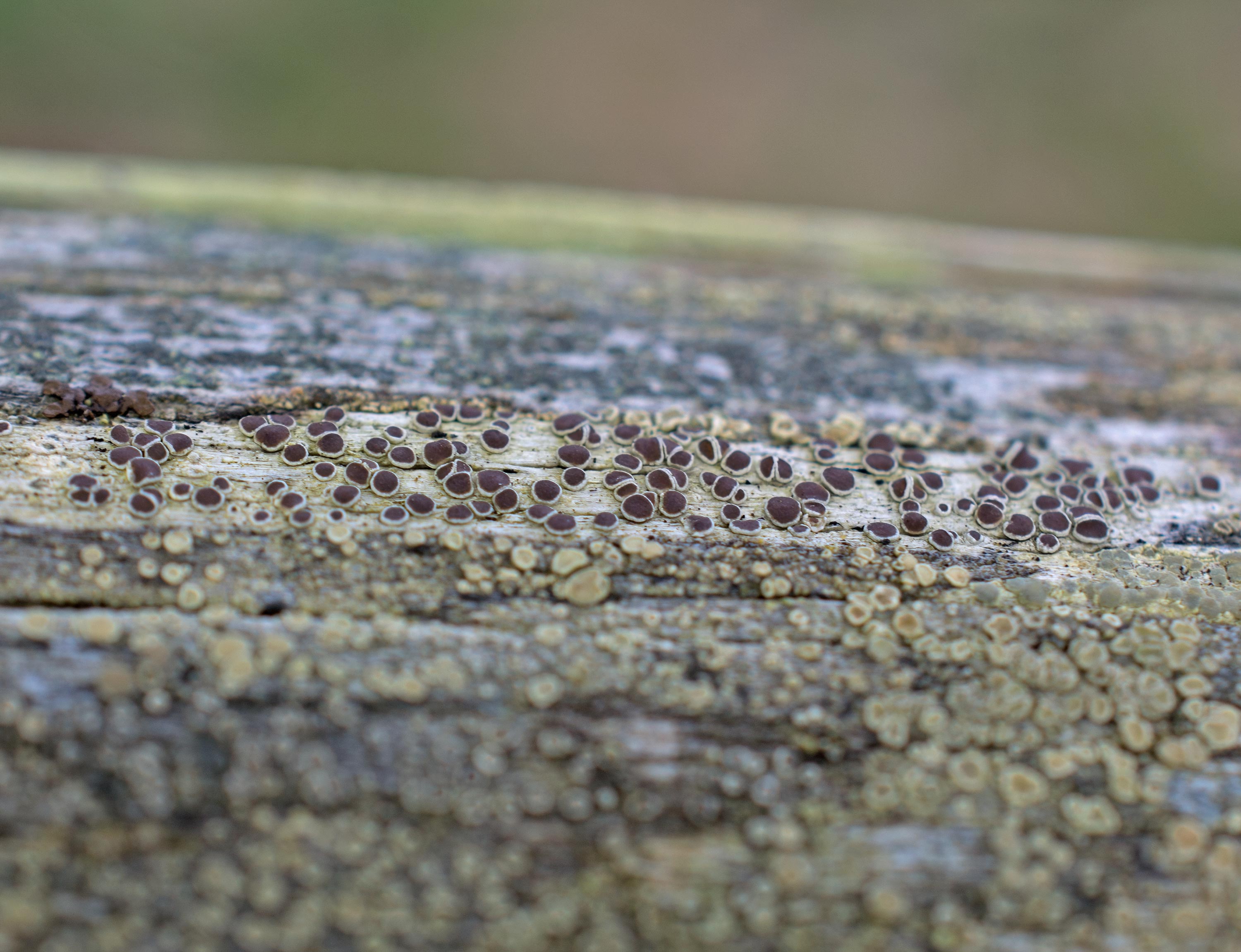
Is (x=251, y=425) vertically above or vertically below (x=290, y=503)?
above

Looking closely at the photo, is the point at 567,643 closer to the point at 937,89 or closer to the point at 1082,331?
the point at 1082,331

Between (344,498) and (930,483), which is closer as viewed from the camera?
(344,498)

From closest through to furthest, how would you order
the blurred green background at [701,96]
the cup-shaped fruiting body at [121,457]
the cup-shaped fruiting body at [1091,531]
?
the cup-shaped fruiting body at [121,457], the cup-shaped fruiting body at [1091,531], the blurred green background at [701,96]

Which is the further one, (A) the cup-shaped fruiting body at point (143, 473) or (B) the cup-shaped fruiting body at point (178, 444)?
(B) the cup-shaped fruiting body at point (178, 444)

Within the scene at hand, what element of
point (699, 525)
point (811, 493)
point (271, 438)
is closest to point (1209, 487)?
point (811, 493)

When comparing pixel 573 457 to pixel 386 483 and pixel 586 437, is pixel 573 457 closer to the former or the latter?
pixel 586 437

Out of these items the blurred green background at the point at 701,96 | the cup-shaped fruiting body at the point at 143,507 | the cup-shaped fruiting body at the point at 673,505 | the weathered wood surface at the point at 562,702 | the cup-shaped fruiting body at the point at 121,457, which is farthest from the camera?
the blurred green background at the point at 701,96

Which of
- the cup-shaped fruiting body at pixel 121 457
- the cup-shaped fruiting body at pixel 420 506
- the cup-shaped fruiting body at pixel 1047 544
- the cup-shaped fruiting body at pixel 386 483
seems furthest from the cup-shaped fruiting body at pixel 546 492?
the cup-shaped fruiting body at pixel 1047 544

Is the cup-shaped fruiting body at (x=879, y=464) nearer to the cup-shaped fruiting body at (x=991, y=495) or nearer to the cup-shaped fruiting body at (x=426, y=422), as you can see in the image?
the cup-shaped fruiting body at (x=991, y=495)
